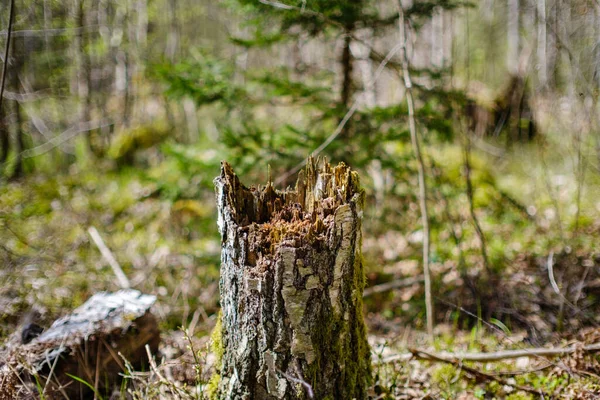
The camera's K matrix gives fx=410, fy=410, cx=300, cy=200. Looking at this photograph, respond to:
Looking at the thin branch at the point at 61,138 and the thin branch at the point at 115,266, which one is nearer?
the thin branch at the point at 115,266

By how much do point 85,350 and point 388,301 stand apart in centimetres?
315

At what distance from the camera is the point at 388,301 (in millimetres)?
4691

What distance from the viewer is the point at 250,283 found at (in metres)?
1.88

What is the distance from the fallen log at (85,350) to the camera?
2.49 m

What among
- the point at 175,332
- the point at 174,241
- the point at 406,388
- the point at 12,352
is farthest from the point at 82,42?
the point at 406,388

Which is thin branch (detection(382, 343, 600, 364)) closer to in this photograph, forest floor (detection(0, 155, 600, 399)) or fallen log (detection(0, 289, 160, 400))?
forest floor (detection(0, 155, 600, 399))

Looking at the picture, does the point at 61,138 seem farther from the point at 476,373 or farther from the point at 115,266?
the point at 476,373

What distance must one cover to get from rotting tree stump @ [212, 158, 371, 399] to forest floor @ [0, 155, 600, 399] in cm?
30

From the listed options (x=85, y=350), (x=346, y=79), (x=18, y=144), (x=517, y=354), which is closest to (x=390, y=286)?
(x=517, y=354)

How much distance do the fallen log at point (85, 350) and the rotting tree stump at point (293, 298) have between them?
1065 mm

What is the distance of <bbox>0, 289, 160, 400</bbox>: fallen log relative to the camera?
2.49 m

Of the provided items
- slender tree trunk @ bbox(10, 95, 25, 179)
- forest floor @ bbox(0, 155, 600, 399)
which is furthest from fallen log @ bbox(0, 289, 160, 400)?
slender tree trunk @ bbox(10, 95, 25, 179)

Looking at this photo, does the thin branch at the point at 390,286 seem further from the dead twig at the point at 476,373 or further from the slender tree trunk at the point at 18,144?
the slender tree trunk at the point at 18,144

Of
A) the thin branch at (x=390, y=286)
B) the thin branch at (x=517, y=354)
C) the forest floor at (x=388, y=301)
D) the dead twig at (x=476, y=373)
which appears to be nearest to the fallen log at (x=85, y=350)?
the forest floor at (x=388, y=301)
